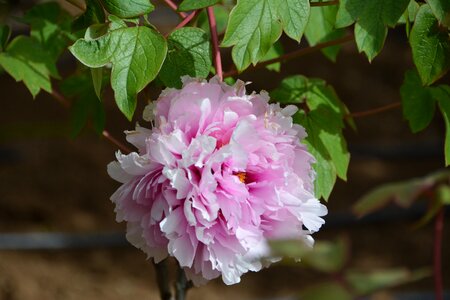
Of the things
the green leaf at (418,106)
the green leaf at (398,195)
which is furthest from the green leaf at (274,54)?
the green leaf at (398,195)

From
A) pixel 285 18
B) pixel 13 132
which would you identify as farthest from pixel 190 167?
pixel 13 132

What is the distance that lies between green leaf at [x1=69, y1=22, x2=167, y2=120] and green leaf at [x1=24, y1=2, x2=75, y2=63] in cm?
28

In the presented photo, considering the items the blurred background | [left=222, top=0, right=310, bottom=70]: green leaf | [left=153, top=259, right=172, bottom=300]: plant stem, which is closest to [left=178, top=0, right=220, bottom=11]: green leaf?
[left=222, top=0, right=310, bottom=70]: green leaf

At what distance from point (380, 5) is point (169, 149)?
0.25m

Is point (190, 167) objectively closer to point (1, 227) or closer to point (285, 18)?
point (285, 18)

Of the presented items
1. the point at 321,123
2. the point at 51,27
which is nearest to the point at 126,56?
the point at 321,123

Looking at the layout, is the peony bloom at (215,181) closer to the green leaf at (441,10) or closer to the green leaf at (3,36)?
the green leaf at (441,10)

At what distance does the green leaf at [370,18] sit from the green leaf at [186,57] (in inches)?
5.4

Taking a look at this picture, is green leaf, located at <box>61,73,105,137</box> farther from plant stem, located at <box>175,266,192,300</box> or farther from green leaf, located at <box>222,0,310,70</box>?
green leaf, located at <box>222,0,310,70</box>

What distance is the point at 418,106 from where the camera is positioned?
102cm

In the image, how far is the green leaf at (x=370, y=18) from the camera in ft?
2.69

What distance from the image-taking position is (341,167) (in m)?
0.99

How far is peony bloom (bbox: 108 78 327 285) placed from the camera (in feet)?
2.50

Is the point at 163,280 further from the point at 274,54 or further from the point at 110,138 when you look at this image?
the point at 274,54
